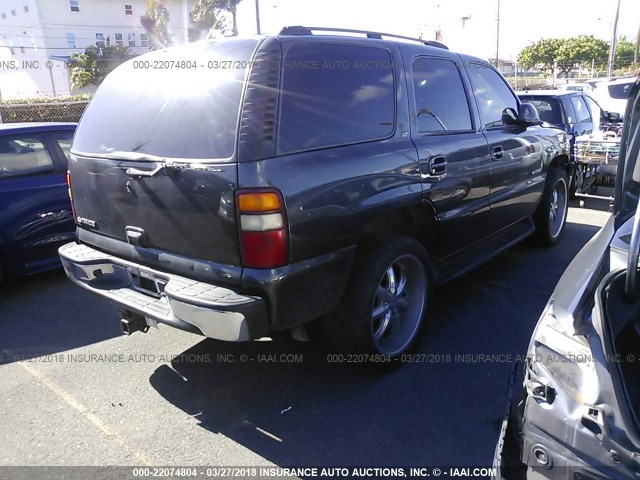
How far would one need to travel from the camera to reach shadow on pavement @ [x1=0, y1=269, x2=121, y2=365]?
12.8 ft

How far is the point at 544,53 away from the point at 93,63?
4445 centimetres

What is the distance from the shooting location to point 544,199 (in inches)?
215

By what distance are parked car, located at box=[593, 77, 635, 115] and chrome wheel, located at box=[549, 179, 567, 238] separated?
8.95 meters

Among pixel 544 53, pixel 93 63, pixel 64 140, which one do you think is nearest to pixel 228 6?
pixel 93 63

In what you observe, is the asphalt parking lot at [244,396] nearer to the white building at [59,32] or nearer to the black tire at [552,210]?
the black tire at [552,210]

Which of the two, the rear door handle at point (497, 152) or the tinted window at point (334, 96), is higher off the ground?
the tinted window at point (334, 96)

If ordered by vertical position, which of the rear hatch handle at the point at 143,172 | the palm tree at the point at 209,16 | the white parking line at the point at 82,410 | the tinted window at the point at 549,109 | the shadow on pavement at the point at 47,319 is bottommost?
the shadow on pavement at the point at 47,319

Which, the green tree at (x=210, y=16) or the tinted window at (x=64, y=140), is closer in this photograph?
the tinted window at (x=64, y=140)

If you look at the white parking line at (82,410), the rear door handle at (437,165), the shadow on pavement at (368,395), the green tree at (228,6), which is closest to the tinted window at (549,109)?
the shadow on pavement at (368,395)

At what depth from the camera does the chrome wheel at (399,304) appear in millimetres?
3291

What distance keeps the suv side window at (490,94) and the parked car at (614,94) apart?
10.2 meters

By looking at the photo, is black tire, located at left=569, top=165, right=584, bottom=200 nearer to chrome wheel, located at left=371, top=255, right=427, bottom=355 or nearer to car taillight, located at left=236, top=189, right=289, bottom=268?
chrome wheel, located at left=371, top=255, right=427, bottom=355

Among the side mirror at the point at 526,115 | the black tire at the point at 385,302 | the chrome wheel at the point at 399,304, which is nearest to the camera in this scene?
the black tire at the point at 385,302

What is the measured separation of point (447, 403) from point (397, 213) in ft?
4.05
